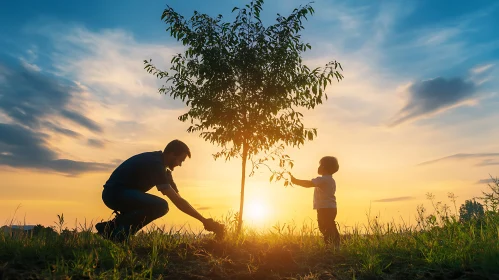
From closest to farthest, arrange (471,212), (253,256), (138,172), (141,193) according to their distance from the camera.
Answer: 1. (253,256)
2. (141,193)
3. (138,172)
4. (471,212)

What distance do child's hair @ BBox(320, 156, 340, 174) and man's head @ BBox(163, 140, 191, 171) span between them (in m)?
2.98

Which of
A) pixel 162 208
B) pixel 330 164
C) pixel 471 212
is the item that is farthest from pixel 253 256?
pixel 471 212

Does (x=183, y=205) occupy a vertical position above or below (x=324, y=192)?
below

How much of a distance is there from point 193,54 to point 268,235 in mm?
4811

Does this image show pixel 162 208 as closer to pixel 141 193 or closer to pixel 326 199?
pixel 141 193

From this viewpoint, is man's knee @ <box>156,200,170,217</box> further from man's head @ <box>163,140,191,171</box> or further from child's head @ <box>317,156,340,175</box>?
child's head @ <box>317,156,340,175</box>

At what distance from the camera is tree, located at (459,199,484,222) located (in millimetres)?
8680

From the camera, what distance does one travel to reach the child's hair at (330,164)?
909 centimetres

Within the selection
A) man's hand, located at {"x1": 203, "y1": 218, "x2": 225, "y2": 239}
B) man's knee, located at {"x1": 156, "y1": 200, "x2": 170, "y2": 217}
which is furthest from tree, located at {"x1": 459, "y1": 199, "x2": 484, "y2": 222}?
man's knee, located at {"x1": 156, "y1": 200, "x2": 170, "y2": 217}

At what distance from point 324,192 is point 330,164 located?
600mm

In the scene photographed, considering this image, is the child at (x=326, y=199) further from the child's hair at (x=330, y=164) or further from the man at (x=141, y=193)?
the man at (x=141, y=193)

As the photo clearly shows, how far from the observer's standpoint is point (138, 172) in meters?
7.46

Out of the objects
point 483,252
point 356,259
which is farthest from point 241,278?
point 483,252

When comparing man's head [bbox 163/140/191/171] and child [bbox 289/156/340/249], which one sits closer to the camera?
man's head [bbox 163/140/191/171]
